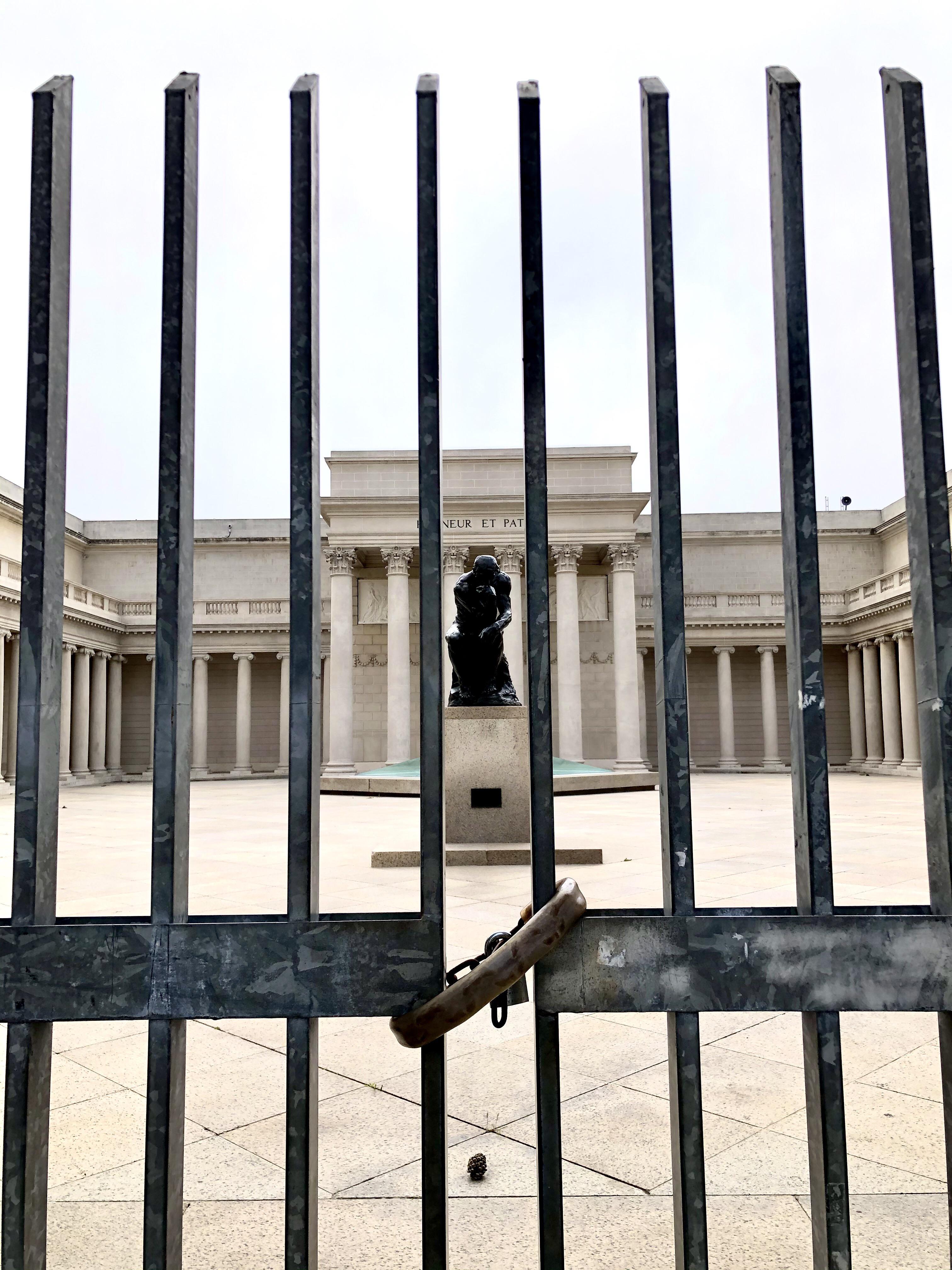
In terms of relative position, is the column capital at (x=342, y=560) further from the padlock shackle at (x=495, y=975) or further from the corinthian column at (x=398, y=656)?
the padlock shackle at (x=495, y=975)

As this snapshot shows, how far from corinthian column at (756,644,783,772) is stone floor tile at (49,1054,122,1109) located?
165ft

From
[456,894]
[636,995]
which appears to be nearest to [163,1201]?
[636,995]

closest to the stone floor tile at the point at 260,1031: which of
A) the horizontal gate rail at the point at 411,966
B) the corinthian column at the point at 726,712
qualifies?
the horizontal gate rail at the point at 411,966

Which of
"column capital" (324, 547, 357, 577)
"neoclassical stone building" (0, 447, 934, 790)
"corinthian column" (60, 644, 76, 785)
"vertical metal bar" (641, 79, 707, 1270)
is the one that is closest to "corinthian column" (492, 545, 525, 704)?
"neoclassical stone building" (0, 447, 934, 790)

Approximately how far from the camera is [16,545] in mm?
60250

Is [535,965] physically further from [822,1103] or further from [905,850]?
[905,850]

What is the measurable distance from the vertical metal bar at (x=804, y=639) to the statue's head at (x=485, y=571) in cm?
1444

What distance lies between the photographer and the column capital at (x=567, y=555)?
166 ft

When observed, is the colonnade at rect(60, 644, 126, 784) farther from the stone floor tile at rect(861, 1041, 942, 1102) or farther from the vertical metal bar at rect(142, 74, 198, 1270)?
the vertical metal bar at rect(142, 74, 198, 1270)

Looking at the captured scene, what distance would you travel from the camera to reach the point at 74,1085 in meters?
5.25

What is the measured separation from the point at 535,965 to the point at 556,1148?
0.44 m

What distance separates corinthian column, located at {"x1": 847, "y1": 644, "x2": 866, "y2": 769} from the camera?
2183 inches

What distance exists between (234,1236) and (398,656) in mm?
46145

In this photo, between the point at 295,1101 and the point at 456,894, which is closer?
the point at 295,1101
